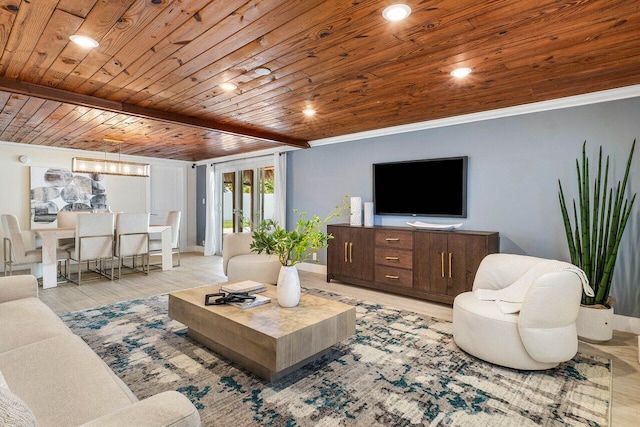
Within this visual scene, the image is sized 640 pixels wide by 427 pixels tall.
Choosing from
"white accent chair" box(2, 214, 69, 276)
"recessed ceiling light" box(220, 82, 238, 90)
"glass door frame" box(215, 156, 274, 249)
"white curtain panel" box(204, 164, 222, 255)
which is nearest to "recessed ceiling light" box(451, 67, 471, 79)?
"recessed ceiling light" box(220, 82, 238, 90)

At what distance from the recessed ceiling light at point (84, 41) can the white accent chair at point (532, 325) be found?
323 cm

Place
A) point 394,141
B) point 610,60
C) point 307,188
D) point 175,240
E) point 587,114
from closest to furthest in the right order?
1. point 610,60
2. point 587,114
3. point 394,141
4. point 307,188
5. point 175,240

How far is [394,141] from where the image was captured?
4.76m

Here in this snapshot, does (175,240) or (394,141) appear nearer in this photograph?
(394,141)

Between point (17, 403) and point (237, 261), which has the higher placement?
point (17, 403)

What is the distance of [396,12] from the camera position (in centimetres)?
185

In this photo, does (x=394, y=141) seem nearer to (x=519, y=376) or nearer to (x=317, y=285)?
(x=317, y=285)

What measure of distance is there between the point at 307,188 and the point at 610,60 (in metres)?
4.23

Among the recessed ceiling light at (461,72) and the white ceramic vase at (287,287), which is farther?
the recessed ceiling light at (461,72)

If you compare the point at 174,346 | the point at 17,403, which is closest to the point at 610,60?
the point at 17,403

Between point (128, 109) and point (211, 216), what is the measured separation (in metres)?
4.28

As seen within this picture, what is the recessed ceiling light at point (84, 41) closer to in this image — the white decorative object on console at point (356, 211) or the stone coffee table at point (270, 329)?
the stone coffee table at point (270, 329)

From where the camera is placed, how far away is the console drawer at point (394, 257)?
4.11 meters

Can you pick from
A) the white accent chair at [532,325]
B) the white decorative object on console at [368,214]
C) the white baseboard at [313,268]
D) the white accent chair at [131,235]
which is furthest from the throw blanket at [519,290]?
the white accent chair at [131,235]
